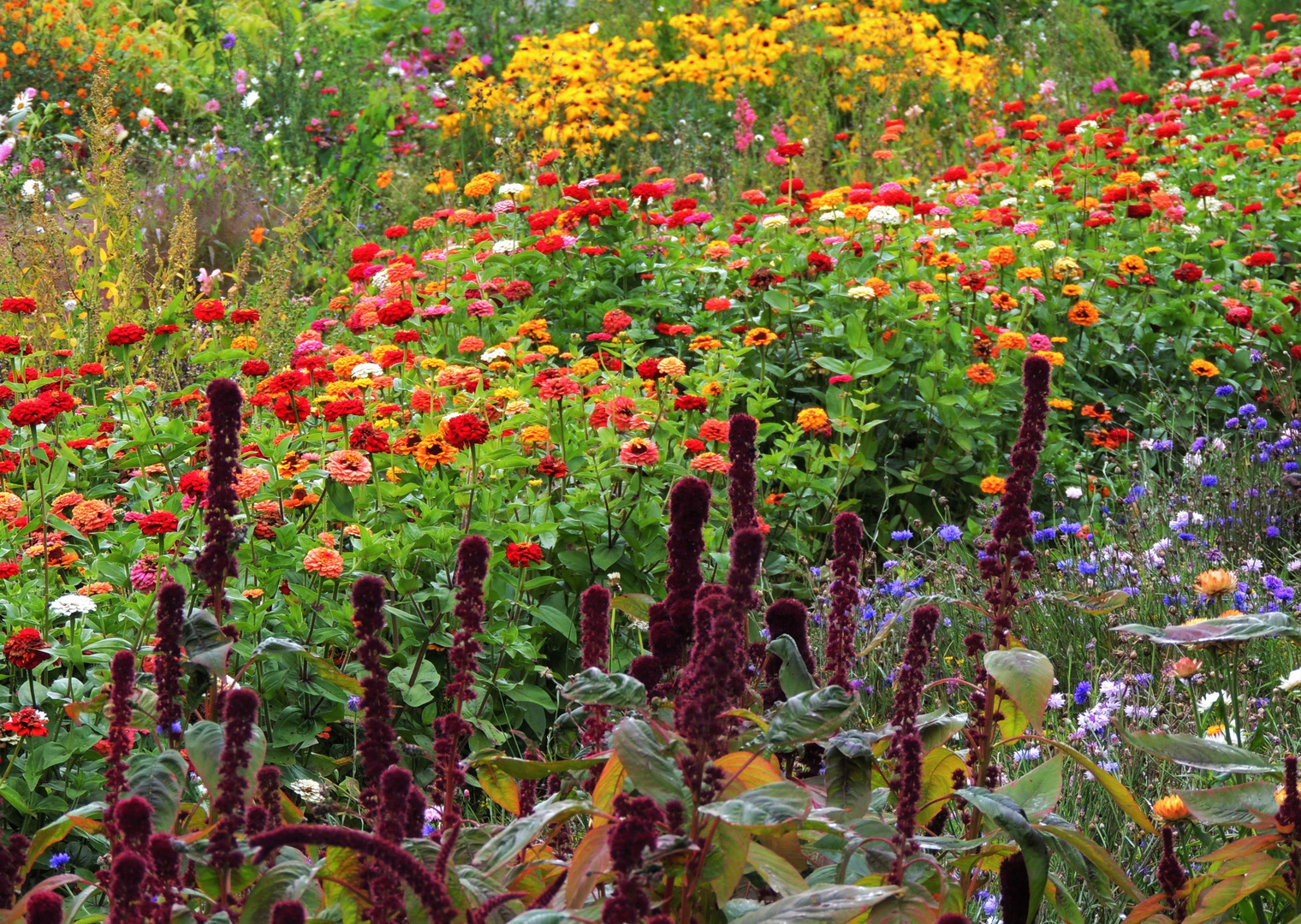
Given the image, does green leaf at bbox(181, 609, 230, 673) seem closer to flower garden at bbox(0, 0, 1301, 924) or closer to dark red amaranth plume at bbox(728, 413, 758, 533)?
flower garden at bbox(0, 0, 1301, 924)

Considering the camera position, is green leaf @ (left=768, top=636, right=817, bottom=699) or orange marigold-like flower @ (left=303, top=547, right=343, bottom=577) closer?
green leaf @ (left=768, top=636, right=817, bottom=699)

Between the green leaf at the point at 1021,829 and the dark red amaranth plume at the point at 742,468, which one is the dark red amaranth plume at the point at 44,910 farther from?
the green leaf at the point at 1021,829

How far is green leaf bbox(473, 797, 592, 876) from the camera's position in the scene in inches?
41.9

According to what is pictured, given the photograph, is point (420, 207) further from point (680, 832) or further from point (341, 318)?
point (680, 832)

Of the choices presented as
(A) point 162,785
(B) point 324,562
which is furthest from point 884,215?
(A) point 162,785

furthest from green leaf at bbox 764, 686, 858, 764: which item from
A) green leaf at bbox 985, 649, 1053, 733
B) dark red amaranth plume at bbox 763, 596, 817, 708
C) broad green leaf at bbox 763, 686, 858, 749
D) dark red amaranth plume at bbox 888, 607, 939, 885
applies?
green leaf at bbox 985, 649, 1053, 733

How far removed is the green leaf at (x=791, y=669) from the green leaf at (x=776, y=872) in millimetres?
232

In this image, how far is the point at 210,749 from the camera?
4.13 ft

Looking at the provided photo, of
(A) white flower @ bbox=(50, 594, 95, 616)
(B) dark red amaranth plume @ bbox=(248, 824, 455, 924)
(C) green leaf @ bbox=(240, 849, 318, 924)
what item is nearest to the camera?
(B) dark red amaranth plume @ bbox=(248, 824, 455, 924)

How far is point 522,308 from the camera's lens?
441cm

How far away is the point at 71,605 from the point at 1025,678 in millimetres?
1879

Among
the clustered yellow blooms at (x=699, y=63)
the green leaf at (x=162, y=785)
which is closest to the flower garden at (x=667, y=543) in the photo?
the green leaf at (x=162, y=785)

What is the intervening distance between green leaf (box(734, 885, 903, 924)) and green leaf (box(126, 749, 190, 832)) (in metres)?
0.57

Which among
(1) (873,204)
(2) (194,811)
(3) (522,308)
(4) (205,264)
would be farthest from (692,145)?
(2) (194,811)
